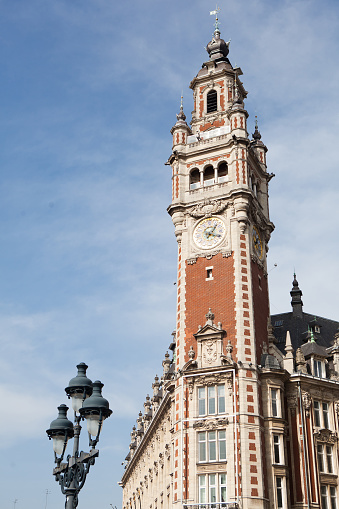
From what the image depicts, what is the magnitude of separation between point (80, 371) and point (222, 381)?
97.4 ft

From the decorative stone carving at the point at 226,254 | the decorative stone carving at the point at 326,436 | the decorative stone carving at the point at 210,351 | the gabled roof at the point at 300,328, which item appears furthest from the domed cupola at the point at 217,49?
the decorative stone carving at the point at 326,436

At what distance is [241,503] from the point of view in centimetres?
4825

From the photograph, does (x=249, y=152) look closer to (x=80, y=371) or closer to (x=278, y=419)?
(x=278, y=419)

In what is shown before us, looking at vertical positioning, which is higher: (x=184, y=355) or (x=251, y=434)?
(x=184, y=355)

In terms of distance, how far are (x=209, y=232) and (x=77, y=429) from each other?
3774 centimetres

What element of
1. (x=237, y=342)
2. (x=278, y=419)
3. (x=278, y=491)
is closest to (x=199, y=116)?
(x=237, y=342)

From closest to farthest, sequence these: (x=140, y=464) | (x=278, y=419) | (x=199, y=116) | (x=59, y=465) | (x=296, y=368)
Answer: (x=59, y=465) < (x=278, y=419) < (x=296, y=368) < (x=199, y=116) < (x=140, y=464)

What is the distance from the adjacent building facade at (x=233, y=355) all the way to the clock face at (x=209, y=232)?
0.32 feet

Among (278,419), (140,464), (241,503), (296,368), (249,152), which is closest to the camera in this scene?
(241,503)

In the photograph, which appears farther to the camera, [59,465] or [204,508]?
[204,508]

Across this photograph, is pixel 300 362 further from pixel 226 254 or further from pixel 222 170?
pixel 222 170

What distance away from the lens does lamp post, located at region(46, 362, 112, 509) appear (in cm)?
2242

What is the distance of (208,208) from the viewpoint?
6072 cm

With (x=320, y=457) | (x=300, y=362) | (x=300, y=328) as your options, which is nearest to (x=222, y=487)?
(x=320, y=457)
